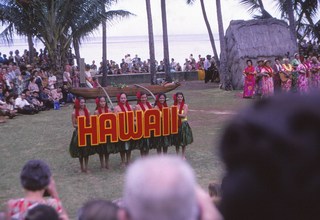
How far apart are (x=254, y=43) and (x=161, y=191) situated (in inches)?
839

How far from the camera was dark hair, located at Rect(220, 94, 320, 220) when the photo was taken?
2.81ft

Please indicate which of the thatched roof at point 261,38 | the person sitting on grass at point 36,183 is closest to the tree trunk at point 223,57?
the thatched roof at point 261,38

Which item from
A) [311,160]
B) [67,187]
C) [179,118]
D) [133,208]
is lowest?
[67,187]

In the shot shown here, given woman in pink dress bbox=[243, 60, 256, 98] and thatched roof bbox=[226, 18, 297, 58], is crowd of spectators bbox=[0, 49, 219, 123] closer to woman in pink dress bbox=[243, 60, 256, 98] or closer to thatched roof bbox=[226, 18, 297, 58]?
woman in pink dress bbox=[243, 60, 256, 98]

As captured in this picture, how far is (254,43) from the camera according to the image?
2184 centimetres

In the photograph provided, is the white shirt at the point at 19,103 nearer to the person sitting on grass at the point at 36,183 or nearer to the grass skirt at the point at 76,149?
the grass skirt at the point at 76,149

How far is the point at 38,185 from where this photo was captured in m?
3.59

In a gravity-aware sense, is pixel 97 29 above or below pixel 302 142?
above

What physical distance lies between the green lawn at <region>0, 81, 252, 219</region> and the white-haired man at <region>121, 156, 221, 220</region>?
2589 millimetres

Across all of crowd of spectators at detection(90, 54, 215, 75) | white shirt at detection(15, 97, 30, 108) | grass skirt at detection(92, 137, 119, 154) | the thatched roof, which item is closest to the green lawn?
grass skirt at detection(92, 137, 119, 154)

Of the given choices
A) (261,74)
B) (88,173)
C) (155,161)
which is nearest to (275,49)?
(261,74)

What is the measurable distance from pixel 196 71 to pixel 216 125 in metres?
17.2

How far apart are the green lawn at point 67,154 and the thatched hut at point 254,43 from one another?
13.3 ft

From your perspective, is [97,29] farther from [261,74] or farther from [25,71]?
[261,74]
